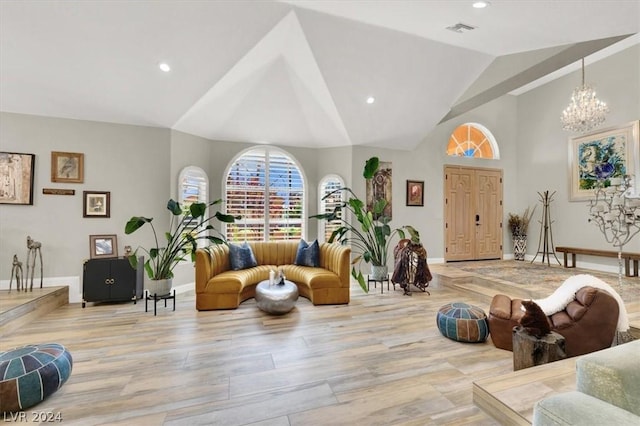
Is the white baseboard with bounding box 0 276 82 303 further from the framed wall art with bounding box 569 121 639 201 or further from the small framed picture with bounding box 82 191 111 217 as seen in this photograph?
the framed wall art with bounding box 569 121 639 201

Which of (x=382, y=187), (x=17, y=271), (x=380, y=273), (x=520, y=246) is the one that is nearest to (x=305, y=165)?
(x=382, y=187)

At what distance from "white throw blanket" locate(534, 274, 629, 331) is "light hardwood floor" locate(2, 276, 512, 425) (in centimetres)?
65

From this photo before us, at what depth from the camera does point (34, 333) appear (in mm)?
3205

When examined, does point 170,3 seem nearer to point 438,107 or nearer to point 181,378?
point 181,378

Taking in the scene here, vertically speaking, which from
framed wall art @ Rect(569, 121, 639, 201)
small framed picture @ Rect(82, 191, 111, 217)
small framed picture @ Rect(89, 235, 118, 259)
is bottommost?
small framed picture @ Rect(89, 235, 118, 259)

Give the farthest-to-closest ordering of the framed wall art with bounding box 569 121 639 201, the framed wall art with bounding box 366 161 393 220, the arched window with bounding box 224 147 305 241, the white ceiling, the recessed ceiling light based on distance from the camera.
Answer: the framed wall art with bounding box 366 161 393 220 < the arched window with bounding box 224 147 305 241 < the framed wall art with bounding box 569 121 639 201 < the white ceiling < the recessed ceiling light

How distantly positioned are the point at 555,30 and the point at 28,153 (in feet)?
23.8

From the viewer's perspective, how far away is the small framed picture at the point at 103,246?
4383 millimetres

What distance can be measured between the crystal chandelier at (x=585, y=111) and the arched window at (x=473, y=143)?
2.20 metres

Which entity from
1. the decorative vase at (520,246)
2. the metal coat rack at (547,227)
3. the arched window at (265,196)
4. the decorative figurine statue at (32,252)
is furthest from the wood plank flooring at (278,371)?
the decorative vase at (520,246)

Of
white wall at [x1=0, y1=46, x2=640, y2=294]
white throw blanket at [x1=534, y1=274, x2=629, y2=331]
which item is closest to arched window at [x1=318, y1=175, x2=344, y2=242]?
white wall at [x1=0, y1=46, x2=640, y2=294]

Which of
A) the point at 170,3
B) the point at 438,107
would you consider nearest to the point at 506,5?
the point at 438,107

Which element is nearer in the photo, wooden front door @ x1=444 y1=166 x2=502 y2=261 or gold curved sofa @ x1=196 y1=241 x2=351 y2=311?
gold curved sofa @ x1=196 y1=241 x2=351 y2=311

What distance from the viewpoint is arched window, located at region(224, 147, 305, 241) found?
225 inches
